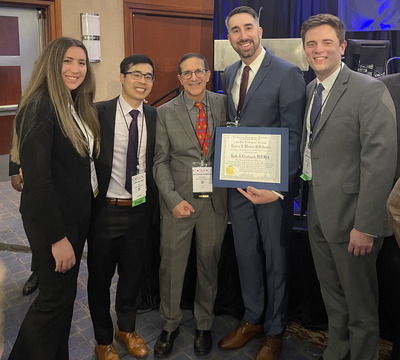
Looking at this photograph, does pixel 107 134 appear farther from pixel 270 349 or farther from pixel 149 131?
pixel 270 349

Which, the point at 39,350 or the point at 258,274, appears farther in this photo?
the point at 258,274

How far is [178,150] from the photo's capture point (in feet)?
6.89

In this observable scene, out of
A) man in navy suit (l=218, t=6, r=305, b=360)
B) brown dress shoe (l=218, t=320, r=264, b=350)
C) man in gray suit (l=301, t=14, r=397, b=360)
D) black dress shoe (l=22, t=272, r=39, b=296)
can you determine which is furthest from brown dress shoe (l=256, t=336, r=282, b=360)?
black dress shoe (l=22, t=272, r=39, b=296)

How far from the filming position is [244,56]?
2.03m

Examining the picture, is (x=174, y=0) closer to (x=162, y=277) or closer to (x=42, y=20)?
(x=42, y=20)

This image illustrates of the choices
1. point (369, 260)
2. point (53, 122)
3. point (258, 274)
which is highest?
point (53, 122)

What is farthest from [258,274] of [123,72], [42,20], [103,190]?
[42,20]

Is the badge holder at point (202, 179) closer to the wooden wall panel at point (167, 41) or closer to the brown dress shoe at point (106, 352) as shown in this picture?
the brown dress shoe at point (106, 352)

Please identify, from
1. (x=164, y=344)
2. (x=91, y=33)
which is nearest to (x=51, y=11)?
(x=91, y=33)


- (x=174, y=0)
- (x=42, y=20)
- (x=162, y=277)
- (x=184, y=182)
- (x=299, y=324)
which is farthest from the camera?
(x=174, y=0)

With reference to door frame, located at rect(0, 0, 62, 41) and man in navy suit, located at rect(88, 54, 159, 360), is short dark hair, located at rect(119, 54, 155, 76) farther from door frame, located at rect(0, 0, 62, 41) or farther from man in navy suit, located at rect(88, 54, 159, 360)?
door frame, located at rect(0, 0, 62, 41)

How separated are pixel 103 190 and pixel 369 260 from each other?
128cm

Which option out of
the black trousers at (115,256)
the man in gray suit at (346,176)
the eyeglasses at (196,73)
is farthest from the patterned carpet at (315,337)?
the eyeglasses at (196,73)

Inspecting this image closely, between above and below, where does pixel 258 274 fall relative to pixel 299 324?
above
